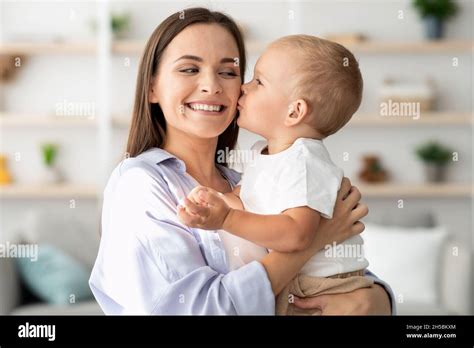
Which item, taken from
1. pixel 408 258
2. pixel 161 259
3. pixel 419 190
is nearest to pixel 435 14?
pixel 419 190

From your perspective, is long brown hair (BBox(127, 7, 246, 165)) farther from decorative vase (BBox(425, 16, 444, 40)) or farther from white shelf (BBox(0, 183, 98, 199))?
decorative vase (BBox(425, 16, 444, 40))

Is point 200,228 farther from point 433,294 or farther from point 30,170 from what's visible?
point 30,170

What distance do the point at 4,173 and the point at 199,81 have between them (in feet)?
6.75

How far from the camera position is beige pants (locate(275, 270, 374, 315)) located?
3.72ft

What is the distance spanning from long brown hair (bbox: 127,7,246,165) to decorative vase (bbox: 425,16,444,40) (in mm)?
1955

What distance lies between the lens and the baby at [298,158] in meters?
1.10

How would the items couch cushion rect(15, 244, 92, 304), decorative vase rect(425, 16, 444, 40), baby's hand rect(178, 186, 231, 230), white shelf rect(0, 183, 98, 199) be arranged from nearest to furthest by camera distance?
baby's hand rect(178, 186, 231, 230)
couch cushion rect(15, 244, 92, 304)
white shelf rect(0, 183, 98, 199)
decorative vase rect(425, 16, 444, 40)

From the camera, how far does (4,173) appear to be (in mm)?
3023

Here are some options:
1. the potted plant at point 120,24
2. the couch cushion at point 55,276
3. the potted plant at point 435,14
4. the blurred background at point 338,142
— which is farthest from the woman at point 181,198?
the potted plant at point 435,14

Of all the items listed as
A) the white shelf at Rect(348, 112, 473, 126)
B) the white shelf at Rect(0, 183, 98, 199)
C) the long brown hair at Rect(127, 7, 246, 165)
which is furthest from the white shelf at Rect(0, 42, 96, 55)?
the long brown hair at Rect(127, 7, 246, 165)

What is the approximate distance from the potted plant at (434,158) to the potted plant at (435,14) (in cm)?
47

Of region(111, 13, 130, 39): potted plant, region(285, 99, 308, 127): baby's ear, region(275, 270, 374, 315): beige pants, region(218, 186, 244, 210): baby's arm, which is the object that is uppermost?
region(111, 13, 130, 39): potted plant
